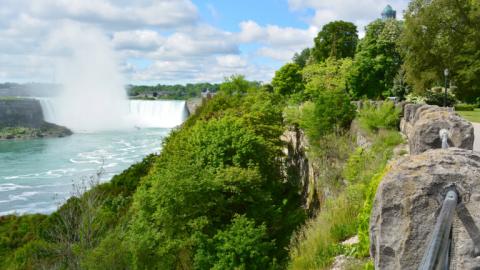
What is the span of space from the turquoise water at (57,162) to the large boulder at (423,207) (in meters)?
20.7

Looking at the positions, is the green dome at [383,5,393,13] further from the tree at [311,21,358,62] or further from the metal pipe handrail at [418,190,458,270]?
the metal pipe handrail at [418,190,458,270]

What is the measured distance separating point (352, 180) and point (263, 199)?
16.0ft

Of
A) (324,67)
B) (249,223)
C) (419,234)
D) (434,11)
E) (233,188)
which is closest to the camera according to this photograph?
(419,234)

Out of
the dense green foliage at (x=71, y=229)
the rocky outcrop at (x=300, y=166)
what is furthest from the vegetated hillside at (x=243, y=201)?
the rocky outcrop at (x=300, y=166)

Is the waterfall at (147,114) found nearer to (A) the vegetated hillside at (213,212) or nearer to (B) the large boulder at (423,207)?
(A) the vegetated hillside at (213,212)

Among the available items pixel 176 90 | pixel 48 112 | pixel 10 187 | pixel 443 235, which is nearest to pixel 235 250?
pixel 443 235

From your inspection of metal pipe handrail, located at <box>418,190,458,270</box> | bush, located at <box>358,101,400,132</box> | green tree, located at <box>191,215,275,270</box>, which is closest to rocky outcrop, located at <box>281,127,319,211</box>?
bush, located at <box>358,101,400,132</box>

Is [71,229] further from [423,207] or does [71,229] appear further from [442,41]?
[442,41]

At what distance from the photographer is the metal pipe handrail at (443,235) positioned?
1944 millimetres

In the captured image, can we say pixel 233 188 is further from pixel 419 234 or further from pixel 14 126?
pixel 14 126

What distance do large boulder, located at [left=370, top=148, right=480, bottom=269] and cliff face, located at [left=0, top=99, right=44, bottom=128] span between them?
80.5 metres

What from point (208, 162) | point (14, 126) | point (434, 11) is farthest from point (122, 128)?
point (208, 162)

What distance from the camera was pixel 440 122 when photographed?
17.7 ft

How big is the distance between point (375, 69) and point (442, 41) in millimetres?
9142
